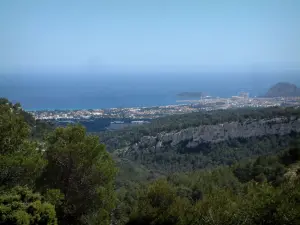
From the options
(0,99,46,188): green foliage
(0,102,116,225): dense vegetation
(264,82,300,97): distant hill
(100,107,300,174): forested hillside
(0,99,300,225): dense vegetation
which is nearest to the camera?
(0,99,300,225): dense vegetation

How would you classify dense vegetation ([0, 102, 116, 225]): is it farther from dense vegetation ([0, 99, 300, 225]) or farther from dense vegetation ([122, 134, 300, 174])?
dense vegetation ([122, 134, 300, 174])

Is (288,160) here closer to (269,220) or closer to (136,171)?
(136,171)

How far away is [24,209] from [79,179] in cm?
242

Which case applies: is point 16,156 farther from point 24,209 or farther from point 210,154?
point 210,154

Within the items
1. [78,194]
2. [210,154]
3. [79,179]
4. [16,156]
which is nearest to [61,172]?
[79,179]

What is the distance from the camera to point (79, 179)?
11508mm

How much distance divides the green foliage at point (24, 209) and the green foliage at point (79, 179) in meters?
1.45

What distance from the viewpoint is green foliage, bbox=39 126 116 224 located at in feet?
37.2

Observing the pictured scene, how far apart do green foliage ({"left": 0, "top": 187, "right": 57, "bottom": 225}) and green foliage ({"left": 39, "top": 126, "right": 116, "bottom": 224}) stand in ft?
4.76

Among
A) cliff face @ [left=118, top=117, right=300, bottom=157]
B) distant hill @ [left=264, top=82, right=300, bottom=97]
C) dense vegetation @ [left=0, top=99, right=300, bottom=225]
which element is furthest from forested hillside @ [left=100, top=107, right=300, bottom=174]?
distant hill @ [left=264, top=82, right=300, bottom=97]

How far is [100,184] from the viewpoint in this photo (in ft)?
38.6

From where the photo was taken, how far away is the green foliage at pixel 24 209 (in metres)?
9.03

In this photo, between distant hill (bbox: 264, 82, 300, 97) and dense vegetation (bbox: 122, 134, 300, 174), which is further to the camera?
distant hill (bbox: 264, 82, 300, 97)

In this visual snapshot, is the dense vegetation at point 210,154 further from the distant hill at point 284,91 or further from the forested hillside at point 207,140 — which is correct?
the distant hill at point 284,91
